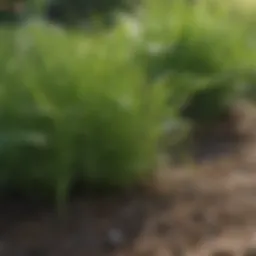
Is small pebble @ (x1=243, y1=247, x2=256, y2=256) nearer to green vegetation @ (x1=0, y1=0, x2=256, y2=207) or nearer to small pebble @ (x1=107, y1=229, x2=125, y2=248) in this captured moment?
small pebble @ (x1=107, y1=229, x2=125, y2=248)

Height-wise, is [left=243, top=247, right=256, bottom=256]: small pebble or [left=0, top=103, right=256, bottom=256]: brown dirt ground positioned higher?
[left=0, top=103, right=256, bottom=256]: brown dirt ground

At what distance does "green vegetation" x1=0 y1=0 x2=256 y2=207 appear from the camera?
2.43 m

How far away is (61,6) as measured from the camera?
4.72 metres

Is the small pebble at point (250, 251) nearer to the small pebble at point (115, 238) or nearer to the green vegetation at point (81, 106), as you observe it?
the small pebble at point (115, 238)

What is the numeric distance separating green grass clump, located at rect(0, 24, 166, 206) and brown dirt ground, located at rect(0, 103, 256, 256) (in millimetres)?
86

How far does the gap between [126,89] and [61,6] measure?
2305 mm

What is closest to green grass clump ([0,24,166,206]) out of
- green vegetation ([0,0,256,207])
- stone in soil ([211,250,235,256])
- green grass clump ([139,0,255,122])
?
green vegetation ([0,0,256,207])

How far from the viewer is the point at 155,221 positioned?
2420 mm

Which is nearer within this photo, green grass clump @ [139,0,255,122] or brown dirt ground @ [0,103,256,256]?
brown dirt ground @ [0,103,256,256]

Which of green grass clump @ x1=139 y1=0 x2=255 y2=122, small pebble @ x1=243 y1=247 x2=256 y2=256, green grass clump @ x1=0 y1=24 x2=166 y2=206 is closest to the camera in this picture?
small pebble @ x1=243 y1=247 x2=256 y2=256

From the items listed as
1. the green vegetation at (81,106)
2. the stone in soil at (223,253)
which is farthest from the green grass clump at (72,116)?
the stone in soil at (223,253)

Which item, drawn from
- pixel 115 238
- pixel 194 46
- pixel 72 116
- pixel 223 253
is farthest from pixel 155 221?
pixel 194 46

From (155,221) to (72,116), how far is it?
0.40 metres

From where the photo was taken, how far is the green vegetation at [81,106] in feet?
7.97
